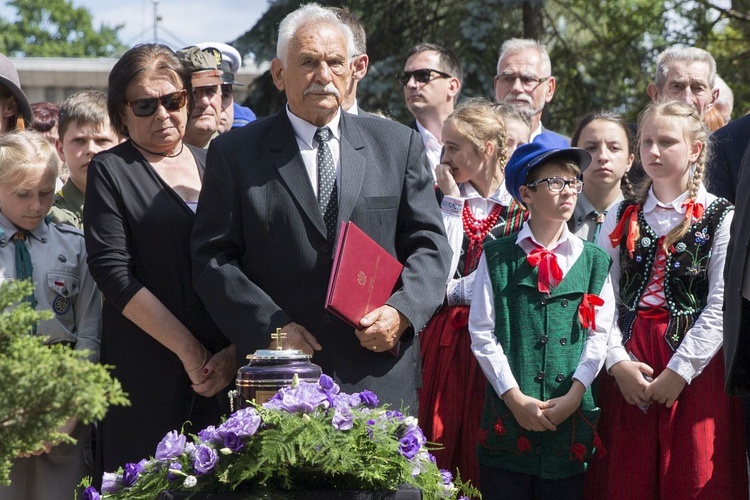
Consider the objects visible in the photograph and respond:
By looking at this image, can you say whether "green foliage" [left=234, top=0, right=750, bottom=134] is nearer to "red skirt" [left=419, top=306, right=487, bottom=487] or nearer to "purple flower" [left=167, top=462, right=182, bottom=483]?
"red skirt" [left=419, top=306, right=487, bottom=487]

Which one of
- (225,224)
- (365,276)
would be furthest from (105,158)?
(365,276)

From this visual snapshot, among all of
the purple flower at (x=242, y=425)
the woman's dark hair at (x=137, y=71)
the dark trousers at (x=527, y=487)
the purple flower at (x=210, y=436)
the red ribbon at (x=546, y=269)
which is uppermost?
the woman's dark hair at (x=137, y=71)

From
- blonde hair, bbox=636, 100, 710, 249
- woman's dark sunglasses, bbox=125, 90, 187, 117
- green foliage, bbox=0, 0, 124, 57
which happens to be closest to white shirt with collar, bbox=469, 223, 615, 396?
blonde hair, bbox=636, 100, 710, 249

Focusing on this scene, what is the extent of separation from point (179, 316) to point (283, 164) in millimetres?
753

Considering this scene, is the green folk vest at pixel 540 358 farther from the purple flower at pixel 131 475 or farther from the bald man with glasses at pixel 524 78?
the bald man with glasses at pixel 524 78

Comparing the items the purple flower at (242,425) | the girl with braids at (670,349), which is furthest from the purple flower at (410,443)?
the girl with braids at (670,349)

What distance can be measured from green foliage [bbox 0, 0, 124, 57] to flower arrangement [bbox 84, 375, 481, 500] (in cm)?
6204

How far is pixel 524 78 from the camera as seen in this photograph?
6.48 metres

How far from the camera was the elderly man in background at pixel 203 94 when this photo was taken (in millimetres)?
5227

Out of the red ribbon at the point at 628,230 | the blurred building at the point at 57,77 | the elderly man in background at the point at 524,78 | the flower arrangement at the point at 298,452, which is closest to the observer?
the flower arrangement at the point at 298,452

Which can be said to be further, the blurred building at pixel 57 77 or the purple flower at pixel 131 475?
the blurred building at pixel 57 77

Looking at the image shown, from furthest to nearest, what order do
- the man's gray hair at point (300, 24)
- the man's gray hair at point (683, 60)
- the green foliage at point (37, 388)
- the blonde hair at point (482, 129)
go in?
the man's gray hair at point (683, 60) < the blonde hair at point (482, 129) < the man's gray hair at point (300, 24) < the green foliage at point (37, 388)

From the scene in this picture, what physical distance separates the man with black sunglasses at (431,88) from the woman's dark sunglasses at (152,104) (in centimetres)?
226

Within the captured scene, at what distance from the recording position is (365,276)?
3809mm
